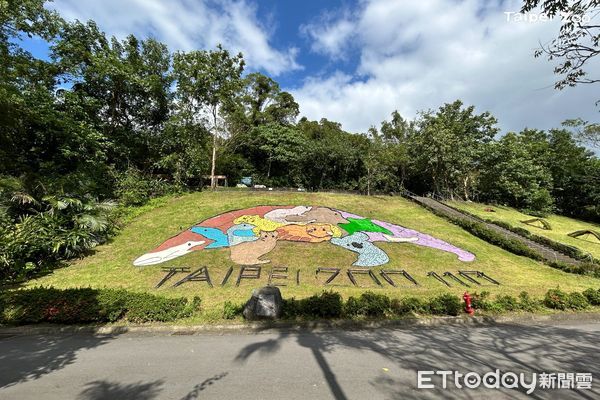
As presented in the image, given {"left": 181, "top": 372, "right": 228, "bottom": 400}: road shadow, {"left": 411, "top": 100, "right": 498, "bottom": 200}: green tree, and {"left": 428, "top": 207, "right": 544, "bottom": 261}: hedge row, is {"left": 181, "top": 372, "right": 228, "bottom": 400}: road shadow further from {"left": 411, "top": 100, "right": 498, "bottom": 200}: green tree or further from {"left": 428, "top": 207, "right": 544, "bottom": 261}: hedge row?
{"left": 411, "top": 100, "right": 498, "bottom": 200}: green tree

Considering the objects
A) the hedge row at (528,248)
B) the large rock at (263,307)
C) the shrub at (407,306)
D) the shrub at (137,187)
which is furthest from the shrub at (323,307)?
the shrub at (137,187)

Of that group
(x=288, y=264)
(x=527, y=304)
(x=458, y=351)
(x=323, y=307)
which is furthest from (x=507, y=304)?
(x=288, y=264)

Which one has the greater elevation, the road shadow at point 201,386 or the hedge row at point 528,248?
the hedge row at point 528,248

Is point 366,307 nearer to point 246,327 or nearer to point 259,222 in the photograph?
point 246,327

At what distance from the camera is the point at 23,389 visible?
5000 millimetres

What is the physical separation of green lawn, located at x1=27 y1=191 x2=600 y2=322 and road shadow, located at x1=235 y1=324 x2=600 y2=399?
2.93 metres

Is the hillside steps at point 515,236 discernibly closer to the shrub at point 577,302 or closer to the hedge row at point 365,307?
the shrub at point 577,302

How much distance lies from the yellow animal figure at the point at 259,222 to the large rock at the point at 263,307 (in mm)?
8598

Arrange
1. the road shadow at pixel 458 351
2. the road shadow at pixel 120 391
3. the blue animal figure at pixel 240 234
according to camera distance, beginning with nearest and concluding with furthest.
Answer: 1. the road shadow at pixel 120 391
2. the road shadow at pixel 458 351
3. the blue animal figure at pixel 240 234

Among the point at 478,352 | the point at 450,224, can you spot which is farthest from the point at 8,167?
the point at 450,224

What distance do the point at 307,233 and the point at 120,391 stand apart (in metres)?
12.5

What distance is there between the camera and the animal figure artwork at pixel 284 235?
1459 cm

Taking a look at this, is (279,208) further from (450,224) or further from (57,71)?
(57,71)

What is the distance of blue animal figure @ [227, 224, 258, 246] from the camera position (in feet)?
52.0
